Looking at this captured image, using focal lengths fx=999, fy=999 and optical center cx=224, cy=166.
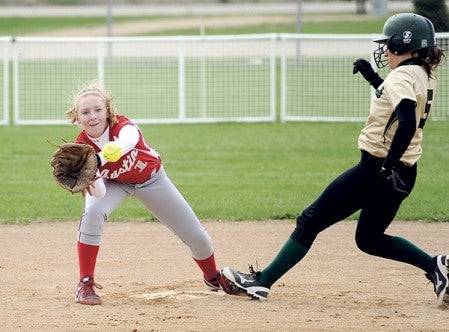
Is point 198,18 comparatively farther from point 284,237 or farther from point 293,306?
point 293,306

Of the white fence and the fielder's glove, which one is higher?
the white fence

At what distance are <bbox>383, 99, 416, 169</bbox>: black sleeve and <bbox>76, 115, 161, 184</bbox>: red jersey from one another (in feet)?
5.22

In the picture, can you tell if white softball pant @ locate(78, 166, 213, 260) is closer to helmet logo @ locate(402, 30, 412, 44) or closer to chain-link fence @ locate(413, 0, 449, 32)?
helmet logo @ locate(402, 30, 412, 44)

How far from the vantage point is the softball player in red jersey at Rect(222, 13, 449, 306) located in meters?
6.04

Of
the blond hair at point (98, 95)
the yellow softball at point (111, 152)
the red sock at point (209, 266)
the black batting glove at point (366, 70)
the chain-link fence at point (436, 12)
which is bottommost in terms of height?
the red sock at point (209, 266)

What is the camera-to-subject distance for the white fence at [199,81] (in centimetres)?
1705

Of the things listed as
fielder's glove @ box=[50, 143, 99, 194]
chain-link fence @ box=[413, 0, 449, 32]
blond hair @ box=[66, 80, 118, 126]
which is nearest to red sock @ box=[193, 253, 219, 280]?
fielder's glove @ box=[50, 143, 99, 194]

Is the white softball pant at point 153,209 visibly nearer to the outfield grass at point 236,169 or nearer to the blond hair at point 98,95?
the blond hair at point 98,95

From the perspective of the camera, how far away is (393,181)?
6066mm

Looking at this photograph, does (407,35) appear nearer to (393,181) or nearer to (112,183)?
(393,181)

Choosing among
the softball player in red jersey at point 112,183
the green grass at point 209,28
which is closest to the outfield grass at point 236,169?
the softball player in red jersey at point 112,183

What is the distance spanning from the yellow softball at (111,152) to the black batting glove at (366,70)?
5.41ft

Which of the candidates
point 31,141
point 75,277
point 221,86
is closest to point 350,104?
point 221,86

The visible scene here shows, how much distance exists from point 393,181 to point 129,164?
66.5 inches
